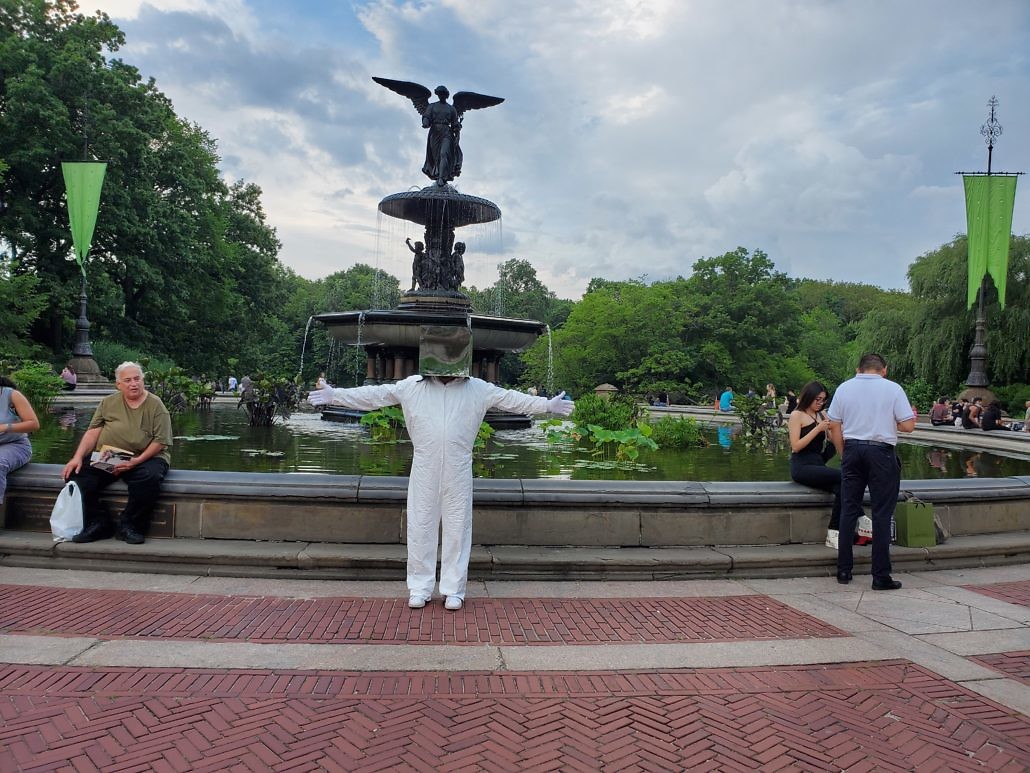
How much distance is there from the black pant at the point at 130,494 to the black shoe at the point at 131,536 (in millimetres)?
33

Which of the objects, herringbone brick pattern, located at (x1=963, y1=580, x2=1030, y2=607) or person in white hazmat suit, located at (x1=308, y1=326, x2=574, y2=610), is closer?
person in white hazmat suit, located at (x1=308, y1=326, x2=574, y2=610)

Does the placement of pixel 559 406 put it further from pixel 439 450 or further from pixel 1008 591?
pixel 1008 591

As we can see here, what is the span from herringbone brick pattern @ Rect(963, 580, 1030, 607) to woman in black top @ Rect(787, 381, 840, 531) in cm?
114

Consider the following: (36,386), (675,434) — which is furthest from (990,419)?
(36,386)

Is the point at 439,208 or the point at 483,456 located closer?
the point at 483,456

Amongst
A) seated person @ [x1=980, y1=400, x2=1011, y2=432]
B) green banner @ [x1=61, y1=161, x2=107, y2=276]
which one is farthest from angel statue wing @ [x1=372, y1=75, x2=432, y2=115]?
seated person @ [x1=980, y1=400, x2=1011, y2=432]

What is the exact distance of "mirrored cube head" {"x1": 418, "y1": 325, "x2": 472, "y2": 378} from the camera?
16.5 ft

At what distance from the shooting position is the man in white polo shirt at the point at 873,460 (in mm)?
5738

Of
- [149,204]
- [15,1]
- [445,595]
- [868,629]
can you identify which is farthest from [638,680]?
[15,1]

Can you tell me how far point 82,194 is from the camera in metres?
23.3

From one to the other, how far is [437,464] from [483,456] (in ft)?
17.9

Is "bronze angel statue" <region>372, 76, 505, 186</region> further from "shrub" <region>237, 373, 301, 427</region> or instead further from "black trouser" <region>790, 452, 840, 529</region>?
"black trouser" <region>790, 452, 840, 529</region>

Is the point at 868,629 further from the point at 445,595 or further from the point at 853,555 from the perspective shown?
the point at 445,595

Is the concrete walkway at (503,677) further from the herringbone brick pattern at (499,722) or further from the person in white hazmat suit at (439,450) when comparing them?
the person in white hazmat suit at (439,450)
